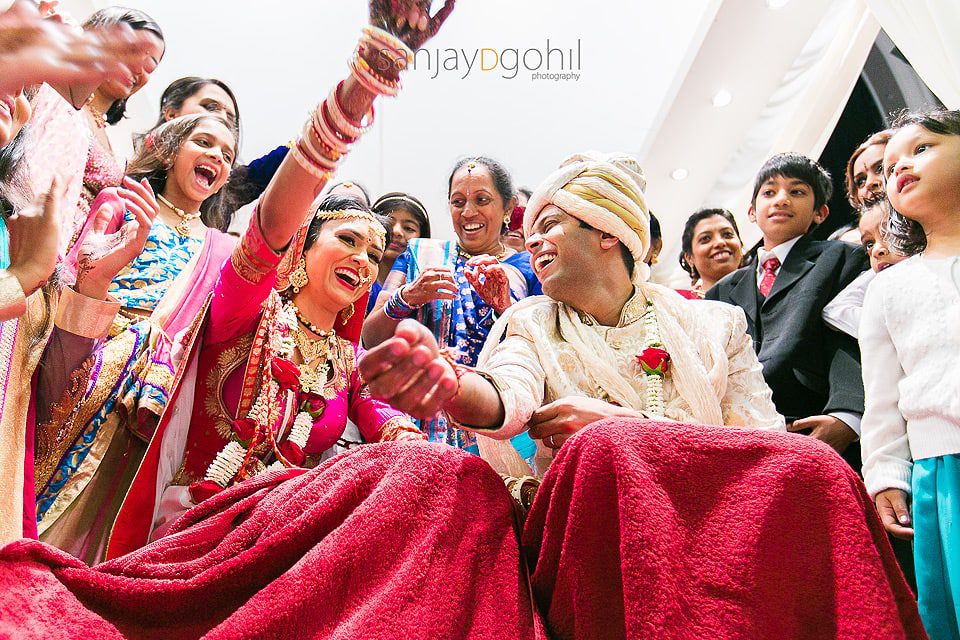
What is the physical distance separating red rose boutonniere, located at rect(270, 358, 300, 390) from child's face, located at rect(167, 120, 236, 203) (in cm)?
95

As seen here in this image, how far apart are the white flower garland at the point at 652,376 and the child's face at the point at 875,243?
3.34 ft

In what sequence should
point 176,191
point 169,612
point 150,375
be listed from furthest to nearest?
point 176,191
point 150,375
point 169,612

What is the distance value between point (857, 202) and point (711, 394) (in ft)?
5.93

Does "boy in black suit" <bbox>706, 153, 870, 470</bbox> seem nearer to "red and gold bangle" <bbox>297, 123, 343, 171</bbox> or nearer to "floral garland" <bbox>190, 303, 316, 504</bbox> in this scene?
"floral garland" <bbox>190, 303, 316, 504</bbox>

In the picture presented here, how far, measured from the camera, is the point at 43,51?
3.57 feet

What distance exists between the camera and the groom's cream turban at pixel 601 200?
2293mm

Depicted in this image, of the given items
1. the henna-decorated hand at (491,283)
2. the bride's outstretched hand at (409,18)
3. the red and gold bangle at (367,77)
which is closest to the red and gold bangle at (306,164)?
the red and gold bangle at (367,77)

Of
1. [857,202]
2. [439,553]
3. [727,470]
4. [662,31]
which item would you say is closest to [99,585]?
[439,553]

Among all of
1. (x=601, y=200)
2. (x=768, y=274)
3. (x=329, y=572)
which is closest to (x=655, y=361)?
(x=601, y=200)

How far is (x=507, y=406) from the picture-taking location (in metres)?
1.80

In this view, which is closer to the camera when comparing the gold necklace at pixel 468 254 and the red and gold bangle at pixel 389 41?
the red and gold bangle at pixel 389 41

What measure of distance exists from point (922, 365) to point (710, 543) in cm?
115

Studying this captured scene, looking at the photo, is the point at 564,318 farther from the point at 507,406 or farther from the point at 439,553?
the point at 439,553

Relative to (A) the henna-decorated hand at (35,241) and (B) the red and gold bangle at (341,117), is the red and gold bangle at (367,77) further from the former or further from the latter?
(A) the henna-decorated hand at (35,241)
